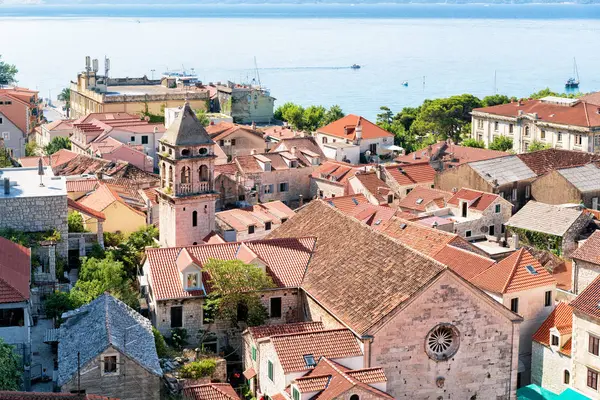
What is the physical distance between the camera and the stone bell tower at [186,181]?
1631 inches

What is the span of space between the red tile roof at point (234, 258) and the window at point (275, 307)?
0.56m

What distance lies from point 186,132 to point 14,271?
526 inches

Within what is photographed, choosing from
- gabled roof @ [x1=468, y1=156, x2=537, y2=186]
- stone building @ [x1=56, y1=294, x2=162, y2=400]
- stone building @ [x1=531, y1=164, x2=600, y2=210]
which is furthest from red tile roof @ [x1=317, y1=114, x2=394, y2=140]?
stone building @ [x1=56, y1=294, x2=162, y2=400]

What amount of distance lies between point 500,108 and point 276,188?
114ft

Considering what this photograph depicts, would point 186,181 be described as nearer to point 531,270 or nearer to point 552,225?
point 531,270

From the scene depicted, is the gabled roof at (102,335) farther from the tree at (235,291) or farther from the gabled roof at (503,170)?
the gabled roof at (503,170)

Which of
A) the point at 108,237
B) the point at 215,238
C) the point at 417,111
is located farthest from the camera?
the point at 417,111

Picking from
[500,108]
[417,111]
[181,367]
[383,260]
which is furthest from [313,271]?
[417,111]

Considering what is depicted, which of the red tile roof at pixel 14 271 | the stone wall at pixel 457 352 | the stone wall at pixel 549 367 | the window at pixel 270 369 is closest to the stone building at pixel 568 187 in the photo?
the stone wall at pixel 549 367

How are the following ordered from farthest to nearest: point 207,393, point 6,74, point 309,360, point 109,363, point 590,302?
point 6,74, point 590,302, point 309,360, point 207,393, point 109,363

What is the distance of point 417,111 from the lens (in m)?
99.7

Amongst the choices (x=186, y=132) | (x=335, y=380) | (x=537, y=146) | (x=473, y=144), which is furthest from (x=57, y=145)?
(x=335, y=380)

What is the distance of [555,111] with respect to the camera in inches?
3305

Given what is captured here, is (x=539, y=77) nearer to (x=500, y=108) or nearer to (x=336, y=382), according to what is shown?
(x=500, y=108)
